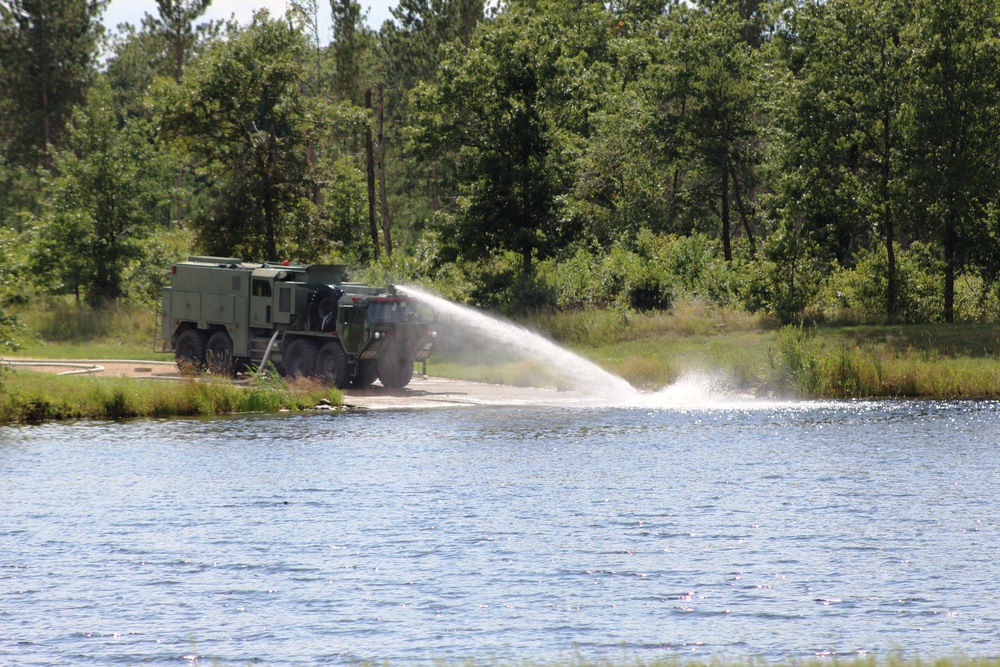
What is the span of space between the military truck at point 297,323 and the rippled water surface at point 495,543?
19.5 ft

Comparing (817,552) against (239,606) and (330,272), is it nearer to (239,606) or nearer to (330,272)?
(239,606)

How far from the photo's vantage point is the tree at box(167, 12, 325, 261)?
4838cm

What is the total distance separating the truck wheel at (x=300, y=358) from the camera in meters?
36.7

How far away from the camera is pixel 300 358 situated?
3703cm

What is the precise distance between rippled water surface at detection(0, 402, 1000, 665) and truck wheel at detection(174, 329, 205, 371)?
31.4 feet

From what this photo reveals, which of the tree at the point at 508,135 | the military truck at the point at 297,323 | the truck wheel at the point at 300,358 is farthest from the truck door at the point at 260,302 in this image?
the tree at the point at 508,135

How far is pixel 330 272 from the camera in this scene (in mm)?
37656

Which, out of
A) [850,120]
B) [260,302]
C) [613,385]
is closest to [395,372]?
[260,302]

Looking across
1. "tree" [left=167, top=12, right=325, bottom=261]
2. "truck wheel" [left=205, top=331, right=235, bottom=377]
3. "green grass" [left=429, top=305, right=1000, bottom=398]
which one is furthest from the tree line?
"truck wheel" [left=205, top=331, right=235, bottom=377]

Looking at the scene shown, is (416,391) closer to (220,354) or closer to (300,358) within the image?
(300,358)

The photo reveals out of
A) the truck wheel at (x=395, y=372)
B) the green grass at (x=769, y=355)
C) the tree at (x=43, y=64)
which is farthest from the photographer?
the tree at (x=43, y=64)

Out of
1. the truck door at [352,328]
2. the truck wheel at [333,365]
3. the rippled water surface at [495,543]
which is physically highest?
the truck door at [352,328]

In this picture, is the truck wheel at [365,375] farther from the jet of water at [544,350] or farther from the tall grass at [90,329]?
the tall grass at [90,329]

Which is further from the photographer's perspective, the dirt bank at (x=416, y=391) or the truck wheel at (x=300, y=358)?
the truck wheel at (x=300, y=358)
